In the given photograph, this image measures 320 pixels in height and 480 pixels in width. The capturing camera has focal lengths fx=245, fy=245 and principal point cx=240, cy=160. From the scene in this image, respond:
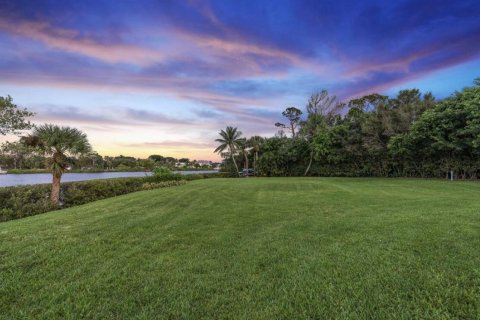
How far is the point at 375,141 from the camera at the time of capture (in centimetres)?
2492

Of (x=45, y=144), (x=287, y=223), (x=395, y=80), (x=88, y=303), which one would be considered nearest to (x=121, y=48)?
(x=45, y=144)

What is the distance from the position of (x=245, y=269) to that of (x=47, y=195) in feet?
39.6

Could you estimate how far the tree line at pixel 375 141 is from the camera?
18516 millimetres

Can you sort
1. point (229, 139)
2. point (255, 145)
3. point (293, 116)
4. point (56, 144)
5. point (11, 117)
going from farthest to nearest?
point (293, 116), point (229, 139), point (255, 145), point (56, 144), point (11, 117)

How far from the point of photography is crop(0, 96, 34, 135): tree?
817 centimetres

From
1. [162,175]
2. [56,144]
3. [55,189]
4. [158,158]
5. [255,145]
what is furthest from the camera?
[158,158]

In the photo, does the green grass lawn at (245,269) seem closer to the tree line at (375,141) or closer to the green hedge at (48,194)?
the green hedge at (48,194)

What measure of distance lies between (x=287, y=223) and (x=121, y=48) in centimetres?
1008

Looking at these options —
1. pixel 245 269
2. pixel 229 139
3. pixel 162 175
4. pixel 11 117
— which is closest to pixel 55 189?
pixel 11 117

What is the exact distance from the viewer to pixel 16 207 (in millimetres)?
9656

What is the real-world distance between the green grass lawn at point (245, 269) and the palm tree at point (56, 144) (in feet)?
22.5

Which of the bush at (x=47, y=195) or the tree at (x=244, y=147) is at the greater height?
the tree at (x=244, y=147)

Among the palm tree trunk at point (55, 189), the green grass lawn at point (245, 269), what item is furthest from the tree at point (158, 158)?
the green grass lawn at point (245, 269)

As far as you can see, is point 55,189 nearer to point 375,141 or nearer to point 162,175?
point 162,175
